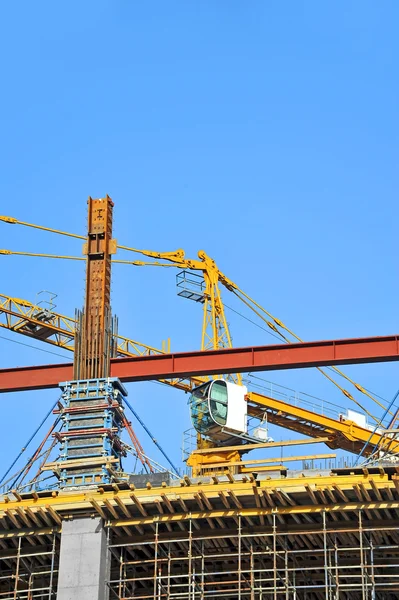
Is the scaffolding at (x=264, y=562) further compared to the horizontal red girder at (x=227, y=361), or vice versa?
the horizontal red girder at (x=227, y=361)

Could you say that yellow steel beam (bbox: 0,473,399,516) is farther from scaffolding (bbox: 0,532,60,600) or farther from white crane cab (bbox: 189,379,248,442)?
white crane cab (bbox: 189,379,248,442)

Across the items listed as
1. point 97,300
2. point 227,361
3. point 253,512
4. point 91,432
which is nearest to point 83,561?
point 253,512

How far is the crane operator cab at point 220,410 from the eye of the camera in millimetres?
75250

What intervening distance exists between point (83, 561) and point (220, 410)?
25.9 m

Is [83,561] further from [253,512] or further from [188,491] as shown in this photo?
[253,512]

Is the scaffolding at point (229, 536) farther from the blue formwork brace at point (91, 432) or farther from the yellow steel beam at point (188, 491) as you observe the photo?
the blue formwork brace at point (91, 432)

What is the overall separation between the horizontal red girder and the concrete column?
1094 cm

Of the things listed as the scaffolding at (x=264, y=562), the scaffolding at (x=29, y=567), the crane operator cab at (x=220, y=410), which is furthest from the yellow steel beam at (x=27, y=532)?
the crane operator cab at (x=220, y=410)

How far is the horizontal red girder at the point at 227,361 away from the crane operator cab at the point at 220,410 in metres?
13.6

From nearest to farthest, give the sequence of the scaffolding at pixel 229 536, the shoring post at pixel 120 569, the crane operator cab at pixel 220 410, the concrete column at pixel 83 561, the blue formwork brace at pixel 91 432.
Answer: the scaffolding at pixel 229 536 → the concrete column at pixel 83 561 → the shoring post at pixel 120 569 → the blue formwork brace at pixel 91 432 → the crane operator cab at pixel 220 410

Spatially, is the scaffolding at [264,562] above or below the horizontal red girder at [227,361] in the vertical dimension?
below

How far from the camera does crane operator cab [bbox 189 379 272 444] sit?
2963 inches

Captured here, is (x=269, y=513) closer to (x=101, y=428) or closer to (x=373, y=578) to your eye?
(x=373, y=578)

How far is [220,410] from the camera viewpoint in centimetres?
7575
